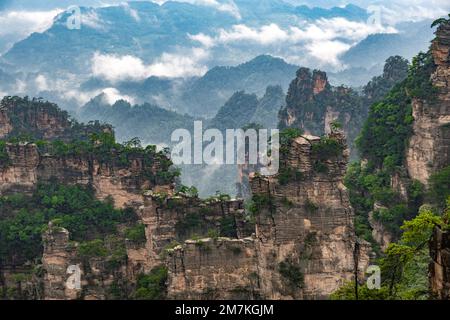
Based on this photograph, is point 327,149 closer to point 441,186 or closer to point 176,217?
point 441,186

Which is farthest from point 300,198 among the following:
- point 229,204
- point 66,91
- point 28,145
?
point 66,91

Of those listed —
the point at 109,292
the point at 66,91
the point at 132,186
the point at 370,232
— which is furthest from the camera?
the point at 66,91

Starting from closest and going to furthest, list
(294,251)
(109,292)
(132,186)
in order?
(294,251) → (109,292) → (132,186)

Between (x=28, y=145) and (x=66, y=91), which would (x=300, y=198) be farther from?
(x=66, y=91)

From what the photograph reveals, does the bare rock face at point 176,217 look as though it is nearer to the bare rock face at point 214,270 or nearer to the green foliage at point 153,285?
the green foliage at point 153,285

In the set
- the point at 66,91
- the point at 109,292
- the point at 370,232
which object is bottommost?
the point at 109,292

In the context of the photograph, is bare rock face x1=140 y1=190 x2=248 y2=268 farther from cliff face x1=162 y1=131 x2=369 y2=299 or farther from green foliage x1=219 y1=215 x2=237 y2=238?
cliff face x1=162 y1=131 x2=369 y2=299

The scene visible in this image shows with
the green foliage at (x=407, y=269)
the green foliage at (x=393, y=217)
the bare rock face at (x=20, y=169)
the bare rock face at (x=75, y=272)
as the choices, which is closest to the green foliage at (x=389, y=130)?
the green foliage at (x=393, y=217)
